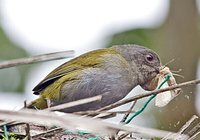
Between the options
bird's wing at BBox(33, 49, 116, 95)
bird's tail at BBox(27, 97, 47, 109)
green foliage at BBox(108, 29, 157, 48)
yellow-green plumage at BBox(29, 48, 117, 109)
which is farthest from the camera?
green foliage at BBox(108, 29, 157, 48)

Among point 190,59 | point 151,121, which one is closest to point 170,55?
point 190,59

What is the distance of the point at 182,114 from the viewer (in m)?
6.04

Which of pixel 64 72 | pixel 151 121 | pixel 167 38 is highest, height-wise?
pixel 167 38

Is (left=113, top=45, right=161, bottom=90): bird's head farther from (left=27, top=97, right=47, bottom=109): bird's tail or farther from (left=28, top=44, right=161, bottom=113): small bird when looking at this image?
(left=27, top=97, right=47, bottom=109): bird's tail

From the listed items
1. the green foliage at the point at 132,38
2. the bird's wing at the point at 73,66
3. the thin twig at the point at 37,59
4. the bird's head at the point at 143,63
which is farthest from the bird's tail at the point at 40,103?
the green foliage at the point at 132,38

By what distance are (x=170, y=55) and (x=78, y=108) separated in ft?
10.5

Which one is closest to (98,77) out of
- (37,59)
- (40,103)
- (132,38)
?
(40,103)

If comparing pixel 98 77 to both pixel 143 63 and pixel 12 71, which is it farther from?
pixel 12 71

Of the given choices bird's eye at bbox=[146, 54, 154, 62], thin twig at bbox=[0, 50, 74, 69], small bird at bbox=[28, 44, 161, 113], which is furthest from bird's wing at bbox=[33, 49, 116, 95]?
thin twig at bbox=[0, 50, 74, 69]

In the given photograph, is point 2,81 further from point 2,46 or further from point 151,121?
point 151,121

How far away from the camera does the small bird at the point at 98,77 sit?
4.34 m

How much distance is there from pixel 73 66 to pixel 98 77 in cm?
28

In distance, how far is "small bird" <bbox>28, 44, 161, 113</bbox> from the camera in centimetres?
434

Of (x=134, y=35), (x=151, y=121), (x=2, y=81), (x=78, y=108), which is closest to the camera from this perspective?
(x=78, y=108)
